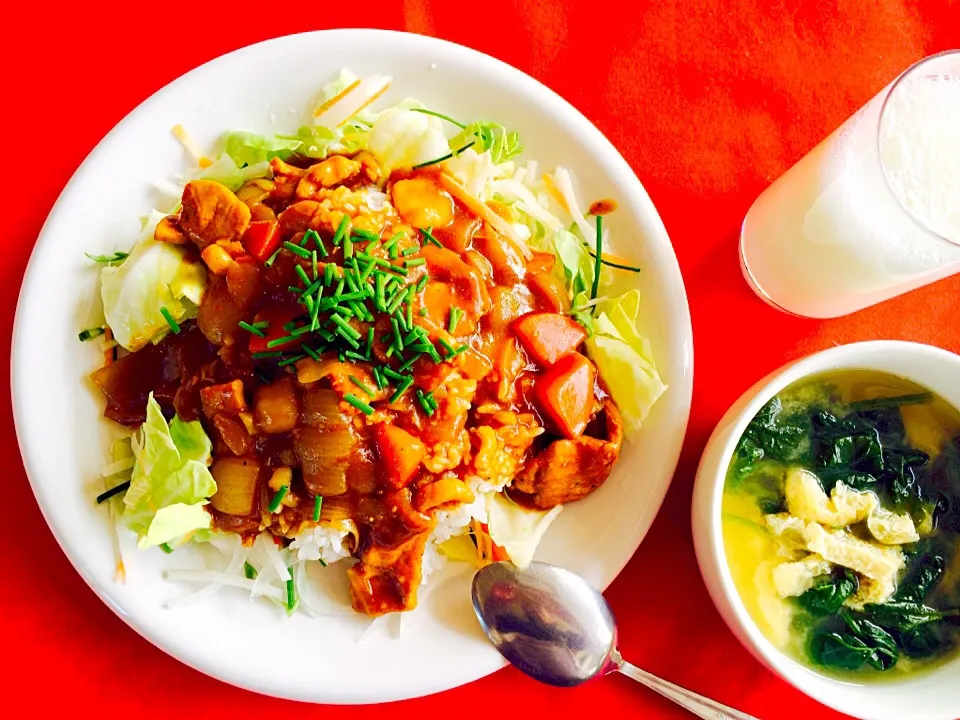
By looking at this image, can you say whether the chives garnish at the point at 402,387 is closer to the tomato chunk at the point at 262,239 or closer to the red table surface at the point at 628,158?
the tomato chunk at the point at 262,239

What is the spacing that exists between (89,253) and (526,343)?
1632 millimetres

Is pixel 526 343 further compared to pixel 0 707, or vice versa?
pixel 0 707

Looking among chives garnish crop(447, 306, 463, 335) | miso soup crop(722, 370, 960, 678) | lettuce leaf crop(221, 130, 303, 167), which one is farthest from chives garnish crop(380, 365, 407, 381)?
miso soup crop(722, 370, 960, 678)

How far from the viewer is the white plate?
3.04 meters

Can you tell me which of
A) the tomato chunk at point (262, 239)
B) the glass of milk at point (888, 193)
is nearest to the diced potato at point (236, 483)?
the tomato chunk at point (262, 239)

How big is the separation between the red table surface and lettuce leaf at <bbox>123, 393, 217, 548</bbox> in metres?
0.88

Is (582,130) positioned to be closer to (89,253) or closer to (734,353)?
(734,353)

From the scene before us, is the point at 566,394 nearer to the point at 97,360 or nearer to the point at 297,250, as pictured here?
the point at 297,250

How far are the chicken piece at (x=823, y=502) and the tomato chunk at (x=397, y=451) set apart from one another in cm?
135

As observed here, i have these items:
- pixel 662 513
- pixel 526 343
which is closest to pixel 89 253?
pixel 526 343

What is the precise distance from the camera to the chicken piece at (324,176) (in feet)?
9.98

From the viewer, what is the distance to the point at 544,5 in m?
3.87

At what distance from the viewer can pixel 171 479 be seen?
2.87 meters

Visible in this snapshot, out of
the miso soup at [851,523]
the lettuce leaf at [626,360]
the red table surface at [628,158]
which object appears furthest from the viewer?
the red table surface at [628,158]
